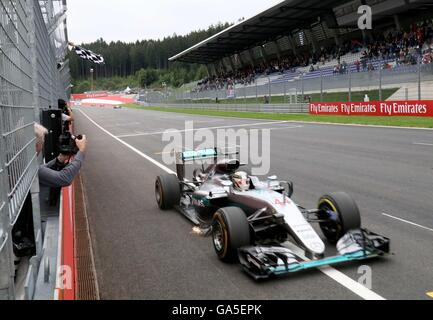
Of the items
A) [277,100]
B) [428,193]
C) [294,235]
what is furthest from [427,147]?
[277,100]

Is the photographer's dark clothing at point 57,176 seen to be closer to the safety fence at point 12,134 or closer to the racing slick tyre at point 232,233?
the safety fence at point 12,134

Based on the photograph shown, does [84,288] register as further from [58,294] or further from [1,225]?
[1,225]

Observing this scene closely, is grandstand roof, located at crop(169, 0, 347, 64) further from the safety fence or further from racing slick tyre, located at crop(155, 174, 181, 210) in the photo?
the safety fence

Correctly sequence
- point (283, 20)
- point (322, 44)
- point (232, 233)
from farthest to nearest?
point (322, 44), point (283, 20), point (232, 233)

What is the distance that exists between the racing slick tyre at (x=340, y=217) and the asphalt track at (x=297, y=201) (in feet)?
1.53

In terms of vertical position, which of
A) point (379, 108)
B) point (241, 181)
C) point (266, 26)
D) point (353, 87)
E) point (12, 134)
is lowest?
point (241, 181)

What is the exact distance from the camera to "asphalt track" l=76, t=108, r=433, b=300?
412 centimetres

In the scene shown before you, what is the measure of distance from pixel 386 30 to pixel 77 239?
35857 mm

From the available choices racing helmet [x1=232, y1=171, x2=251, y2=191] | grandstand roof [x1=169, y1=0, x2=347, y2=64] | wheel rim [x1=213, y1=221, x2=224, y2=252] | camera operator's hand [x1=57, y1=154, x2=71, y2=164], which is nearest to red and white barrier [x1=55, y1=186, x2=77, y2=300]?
camera operator's hand [x1=57, y1=154, x2=71, y2=164]

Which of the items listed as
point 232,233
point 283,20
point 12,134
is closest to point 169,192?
point 232,233

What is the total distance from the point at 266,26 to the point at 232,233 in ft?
143

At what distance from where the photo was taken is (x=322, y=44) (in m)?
46.2

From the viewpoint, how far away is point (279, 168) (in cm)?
1057

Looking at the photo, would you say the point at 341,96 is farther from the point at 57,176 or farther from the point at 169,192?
the point at 57,176
